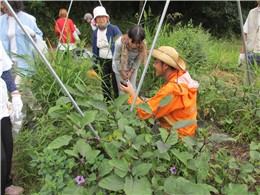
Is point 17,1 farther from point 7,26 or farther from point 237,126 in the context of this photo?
point 237,126

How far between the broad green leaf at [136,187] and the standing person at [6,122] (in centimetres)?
87

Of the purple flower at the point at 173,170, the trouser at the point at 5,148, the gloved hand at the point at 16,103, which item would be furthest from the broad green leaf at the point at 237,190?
the gloved hand at the point at 16,103

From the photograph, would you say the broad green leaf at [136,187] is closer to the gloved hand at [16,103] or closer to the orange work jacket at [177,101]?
the orange work jacket at [177,101]

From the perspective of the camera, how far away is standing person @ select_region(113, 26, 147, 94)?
290 cm

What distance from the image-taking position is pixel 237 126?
2.64 metres

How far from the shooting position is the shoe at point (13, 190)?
6.68ft

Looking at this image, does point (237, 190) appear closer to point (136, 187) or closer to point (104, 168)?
point (136, 187)

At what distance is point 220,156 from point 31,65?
174 cm

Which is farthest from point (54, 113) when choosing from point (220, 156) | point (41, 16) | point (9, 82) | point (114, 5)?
point (114, 5)

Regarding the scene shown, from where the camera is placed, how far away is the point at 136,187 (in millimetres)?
1442

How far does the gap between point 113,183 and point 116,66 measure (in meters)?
1.93

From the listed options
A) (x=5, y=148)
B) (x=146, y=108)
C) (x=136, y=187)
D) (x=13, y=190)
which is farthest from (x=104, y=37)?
(x=136, y=187)

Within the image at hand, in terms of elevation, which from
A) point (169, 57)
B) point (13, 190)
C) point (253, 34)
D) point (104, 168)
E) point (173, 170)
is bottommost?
point (13, 190)

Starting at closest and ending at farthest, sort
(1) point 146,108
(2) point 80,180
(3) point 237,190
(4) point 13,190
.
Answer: (3) point 237,190 < (2) point 80,180 < (1) point 146,108 < (4) point 13,190
